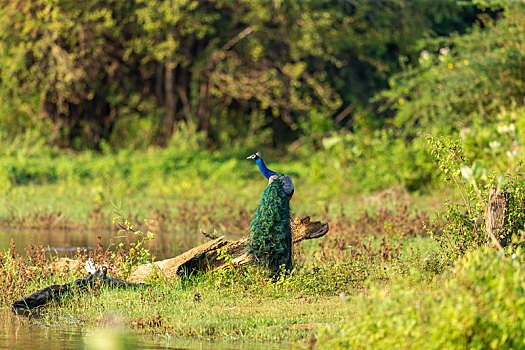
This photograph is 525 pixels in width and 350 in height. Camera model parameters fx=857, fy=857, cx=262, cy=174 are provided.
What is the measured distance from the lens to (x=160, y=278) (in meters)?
8.64

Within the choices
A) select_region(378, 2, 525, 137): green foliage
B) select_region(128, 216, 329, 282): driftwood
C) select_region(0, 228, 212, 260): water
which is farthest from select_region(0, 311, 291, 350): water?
select_region(378, 2, 525, 137): green foliage

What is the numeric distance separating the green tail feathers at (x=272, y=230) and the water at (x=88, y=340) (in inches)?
71.9

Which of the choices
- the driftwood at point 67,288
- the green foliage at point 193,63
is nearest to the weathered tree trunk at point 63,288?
the driftwood at point 67,288

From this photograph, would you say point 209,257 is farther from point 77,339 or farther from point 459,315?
point 459,315

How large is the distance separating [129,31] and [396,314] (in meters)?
16.3

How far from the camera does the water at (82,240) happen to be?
11.6m

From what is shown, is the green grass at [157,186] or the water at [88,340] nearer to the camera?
the water at [88,340]

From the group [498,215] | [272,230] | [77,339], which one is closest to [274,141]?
[272,230]

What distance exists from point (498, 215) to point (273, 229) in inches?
86.8

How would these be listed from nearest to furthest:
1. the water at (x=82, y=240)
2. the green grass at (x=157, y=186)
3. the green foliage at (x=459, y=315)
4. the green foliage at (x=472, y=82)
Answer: the green foliage at (x=459, y=315)
the water at (x=82, y=240)
the green grass at (x=157, y=186)
the green foliage at (x=472, y=82)

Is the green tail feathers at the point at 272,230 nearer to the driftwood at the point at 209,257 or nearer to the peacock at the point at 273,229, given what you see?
the peacock at the point at 273,229

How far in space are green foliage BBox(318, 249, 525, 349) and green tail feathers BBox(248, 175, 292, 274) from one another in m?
2.54

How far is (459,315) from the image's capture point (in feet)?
17.4

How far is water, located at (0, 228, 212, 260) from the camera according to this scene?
11.6 metres
